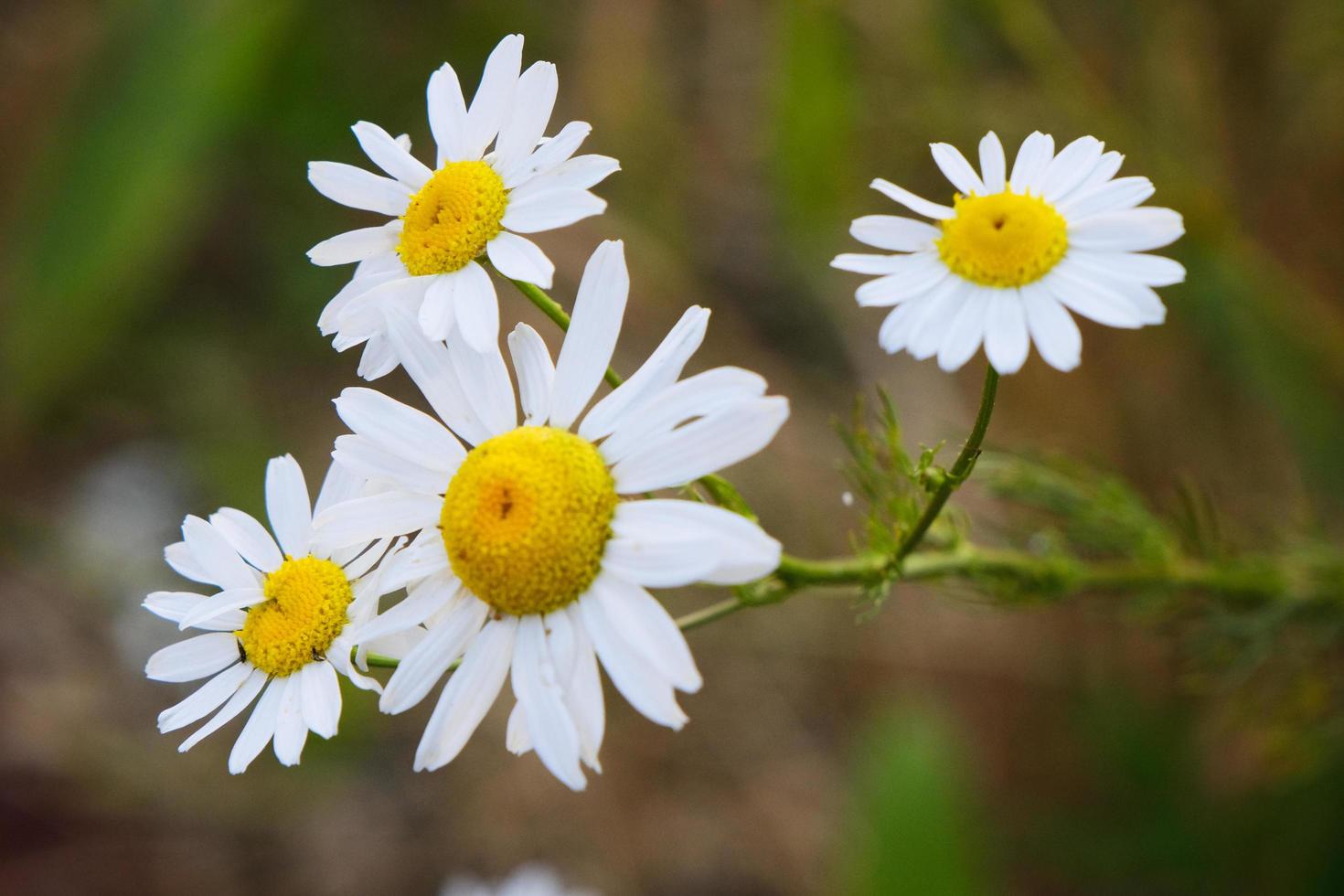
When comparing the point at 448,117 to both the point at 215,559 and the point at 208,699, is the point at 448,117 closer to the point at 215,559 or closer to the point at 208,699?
the point at 215,559

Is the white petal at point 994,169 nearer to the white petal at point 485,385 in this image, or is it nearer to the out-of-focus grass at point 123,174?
the white petal at point 485,385

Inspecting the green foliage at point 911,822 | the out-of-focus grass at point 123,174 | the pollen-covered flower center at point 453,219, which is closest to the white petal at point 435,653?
the pollen-covered flower center at point 453,219

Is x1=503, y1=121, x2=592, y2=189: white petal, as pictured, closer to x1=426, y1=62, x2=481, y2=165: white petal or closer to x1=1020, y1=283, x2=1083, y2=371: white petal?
x1=426, y1=62, x2=481, y2=165: white petal

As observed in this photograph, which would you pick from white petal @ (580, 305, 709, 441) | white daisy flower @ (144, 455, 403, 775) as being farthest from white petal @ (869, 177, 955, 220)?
white daisy flower @ (144, 455, 403, 775)

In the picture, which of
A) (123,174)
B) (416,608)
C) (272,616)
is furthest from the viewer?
(123,174)

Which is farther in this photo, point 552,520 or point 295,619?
point 295,619

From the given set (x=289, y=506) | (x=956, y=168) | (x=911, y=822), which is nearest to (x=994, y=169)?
(x=956, y=168)

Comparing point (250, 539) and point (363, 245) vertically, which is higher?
point (363, 245)
